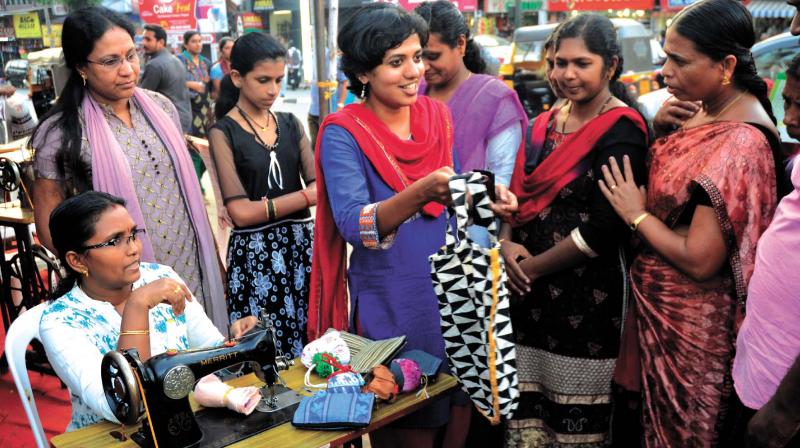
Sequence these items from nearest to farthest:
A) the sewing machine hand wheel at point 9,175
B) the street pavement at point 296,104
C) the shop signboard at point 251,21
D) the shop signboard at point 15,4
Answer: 1. the sewing machine hand wheel at point 9,175
2. the shop signboard at point 15,4
3. the street pavement at point 296,104
4. the shop signboard at point 251,21

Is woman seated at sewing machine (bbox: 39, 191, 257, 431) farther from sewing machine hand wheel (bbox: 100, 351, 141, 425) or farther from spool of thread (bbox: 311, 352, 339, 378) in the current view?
spool of thread (bbox: 311, 352, 339, 378)

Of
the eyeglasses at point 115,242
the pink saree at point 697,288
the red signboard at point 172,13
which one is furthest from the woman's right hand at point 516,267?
the red signboard at point 172,13

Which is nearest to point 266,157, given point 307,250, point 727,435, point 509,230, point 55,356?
point 307,250

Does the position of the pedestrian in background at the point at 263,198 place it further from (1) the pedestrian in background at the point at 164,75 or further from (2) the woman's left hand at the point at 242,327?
(1) the pedestrian in background at the point at 164,75

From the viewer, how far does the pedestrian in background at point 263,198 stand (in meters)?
3.12

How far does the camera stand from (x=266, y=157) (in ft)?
10.4

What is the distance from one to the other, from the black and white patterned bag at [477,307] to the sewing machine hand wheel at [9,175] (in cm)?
291

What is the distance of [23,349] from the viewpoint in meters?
2.02

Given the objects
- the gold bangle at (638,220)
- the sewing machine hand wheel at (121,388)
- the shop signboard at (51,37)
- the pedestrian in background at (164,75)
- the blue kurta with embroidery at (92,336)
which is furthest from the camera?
the shop signboard at (51,37)

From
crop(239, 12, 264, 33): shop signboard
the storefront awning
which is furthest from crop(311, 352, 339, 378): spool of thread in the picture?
crop(239, 12, 264, 33): shop signboard

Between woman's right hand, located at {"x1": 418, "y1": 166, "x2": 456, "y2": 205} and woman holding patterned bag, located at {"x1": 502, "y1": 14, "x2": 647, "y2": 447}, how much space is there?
2.22 feet

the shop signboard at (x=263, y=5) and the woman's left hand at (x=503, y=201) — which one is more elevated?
the shop signboard at (x=263, y=5)

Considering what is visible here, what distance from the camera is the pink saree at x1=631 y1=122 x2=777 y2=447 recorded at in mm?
1923

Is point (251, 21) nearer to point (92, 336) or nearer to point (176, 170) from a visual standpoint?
point (176, 170)
